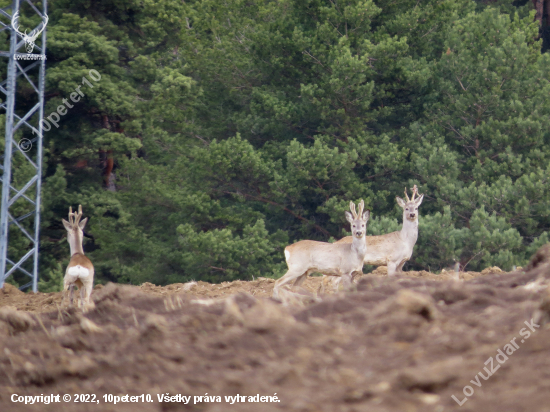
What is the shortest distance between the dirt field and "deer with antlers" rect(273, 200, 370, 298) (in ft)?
16.8

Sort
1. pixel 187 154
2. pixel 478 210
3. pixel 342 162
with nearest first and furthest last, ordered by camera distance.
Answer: pixel 478 210 < pixel 342 162 < pixel 187 154

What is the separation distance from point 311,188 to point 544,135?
6.98m

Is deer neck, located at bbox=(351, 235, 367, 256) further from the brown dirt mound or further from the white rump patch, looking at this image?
the brown dirt mound

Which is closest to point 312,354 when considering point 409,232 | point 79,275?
point 79,275

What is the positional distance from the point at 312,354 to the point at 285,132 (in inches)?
757

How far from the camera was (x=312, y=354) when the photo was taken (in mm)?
3660

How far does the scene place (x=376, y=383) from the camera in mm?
3229

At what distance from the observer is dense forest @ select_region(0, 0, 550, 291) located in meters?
19.0

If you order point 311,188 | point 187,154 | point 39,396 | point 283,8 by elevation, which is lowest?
point 39,396

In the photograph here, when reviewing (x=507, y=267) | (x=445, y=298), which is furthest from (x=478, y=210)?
(x=445, y=298)

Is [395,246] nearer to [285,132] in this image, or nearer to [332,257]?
[332,257]

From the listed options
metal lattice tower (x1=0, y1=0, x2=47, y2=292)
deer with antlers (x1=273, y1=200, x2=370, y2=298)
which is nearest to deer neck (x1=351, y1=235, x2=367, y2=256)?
deer with antlers (x1=273, y1=200, x2=370, y2=298)

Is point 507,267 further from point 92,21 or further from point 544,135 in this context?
point 92,21

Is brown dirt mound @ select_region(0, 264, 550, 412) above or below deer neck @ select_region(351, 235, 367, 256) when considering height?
below
